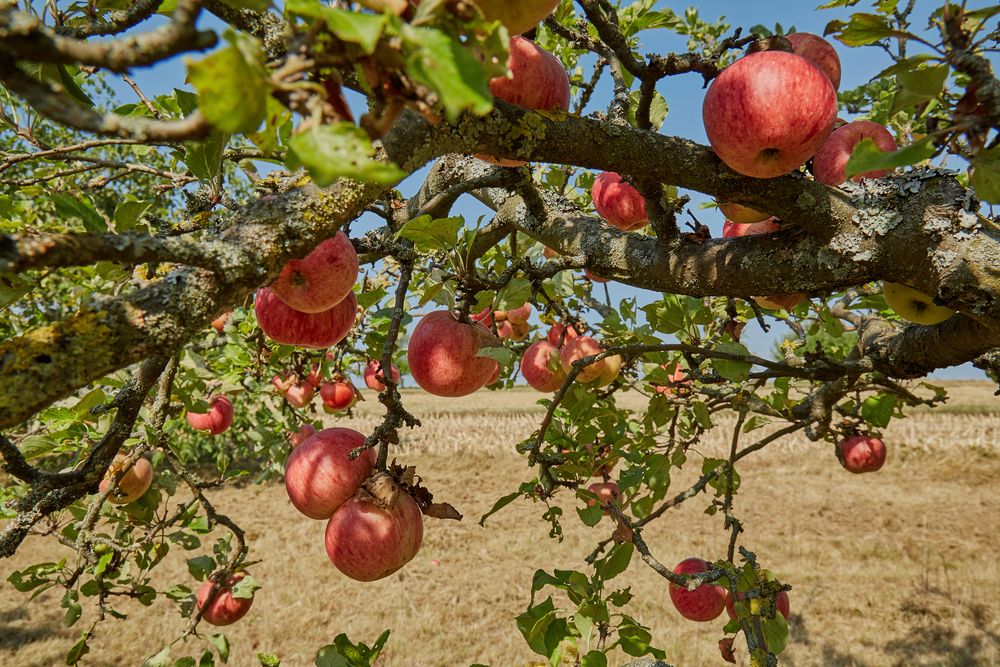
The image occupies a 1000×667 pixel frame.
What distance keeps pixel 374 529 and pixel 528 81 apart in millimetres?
1265

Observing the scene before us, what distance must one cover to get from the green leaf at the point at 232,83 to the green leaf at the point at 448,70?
0.40 feet

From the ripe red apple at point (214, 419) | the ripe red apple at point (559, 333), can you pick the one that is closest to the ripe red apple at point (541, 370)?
Answer: the ripe red apple at point (559, 333)

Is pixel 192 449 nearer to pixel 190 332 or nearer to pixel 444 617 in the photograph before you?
pixel 444 617

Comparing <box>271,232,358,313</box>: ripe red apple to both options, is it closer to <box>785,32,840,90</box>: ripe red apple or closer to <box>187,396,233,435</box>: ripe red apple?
<box>785,32,840,90</box>: ripe red apple

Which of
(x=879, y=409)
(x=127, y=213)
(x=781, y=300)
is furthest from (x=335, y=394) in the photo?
(x=879, y=409)

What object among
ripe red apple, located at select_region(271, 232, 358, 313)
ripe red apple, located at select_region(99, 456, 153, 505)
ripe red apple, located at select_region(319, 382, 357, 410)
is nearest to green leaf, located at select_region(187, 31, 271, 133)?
ripe red apple, located at select_region(271, 232, 358, 313)

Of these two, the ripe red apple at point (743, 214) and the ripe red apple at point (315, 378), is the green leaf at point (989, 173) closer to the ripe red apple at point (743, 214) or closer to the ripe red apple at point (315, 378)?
the ripe red apple at point (743, 214)

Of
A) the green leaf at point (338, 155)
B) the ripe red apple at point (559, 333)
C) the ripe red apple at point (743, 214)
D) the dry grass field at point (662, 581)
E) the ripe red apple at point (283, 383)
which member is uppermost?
the ripe red apple at point (559, 333)

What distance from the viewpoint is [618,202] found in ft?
7.99

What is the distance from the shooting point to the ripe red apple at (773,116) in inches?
48.2

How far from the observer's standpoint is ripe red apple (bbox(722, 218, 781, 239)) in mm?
1620

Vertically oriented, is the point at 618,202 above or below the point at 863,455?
above

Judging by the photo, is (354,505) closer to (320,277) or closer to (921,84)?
(320,277)

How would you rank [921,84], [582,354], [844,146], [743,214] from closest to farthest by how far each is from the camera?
[921,84] < [844,146] < [743,214] < [582,354]
